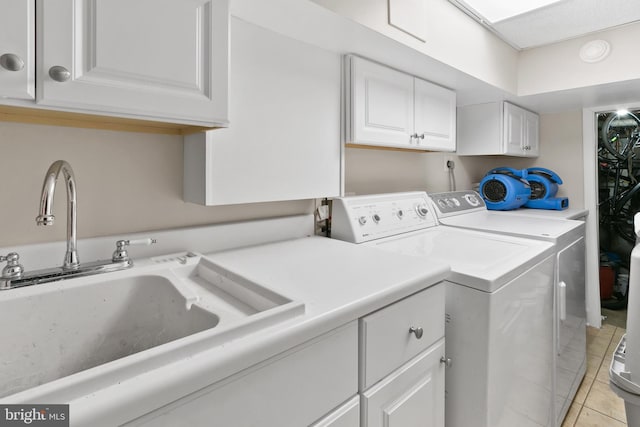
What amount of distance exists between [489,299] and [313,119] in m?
1.00

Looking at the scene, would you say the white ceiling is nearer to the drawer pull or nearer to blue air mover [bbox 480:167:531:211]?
blue air mover [bbox 480:167:531:211]

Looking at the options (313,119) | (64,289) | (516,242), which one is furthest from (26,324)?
(516,242)

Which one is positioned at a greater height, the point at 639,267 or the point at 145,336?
the point at 639,267

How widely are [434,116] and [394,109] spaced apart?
0.43 m

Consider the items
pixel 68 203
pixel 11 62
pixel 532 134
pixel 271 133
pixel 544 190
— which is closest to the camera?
pixel 11 62

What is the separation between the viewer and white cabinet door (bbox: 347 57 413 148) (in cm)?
161

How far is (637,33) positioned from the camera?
2143 mm

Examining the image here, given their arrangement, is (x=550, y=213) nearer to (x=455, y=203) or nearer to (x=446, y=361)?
(x=455, y=203)

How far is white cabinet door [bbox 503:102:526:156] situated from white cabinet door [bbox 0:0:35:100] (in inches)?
112

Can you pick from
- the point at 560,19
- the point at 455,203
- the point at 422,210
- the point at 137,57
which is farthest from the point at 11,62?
the point at 560,19

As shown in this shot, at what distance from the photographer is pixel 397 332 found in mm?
1018

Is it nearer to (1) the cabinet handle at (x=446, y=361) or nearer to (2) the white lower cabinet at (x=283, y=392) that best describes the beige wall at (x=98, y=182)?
(2) the white lower cabinet at (x=283, y=392)

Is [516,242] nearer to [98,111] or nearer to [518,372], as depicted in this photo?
[518,372]

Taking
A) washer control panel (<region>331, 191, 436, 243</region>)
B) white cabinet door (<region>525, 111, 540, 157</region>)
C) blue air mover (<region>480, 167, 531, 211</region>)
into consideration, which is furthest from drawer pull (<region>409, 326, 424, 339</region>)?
white cabinet door (<region>525, 111, 540, 157</region>)
